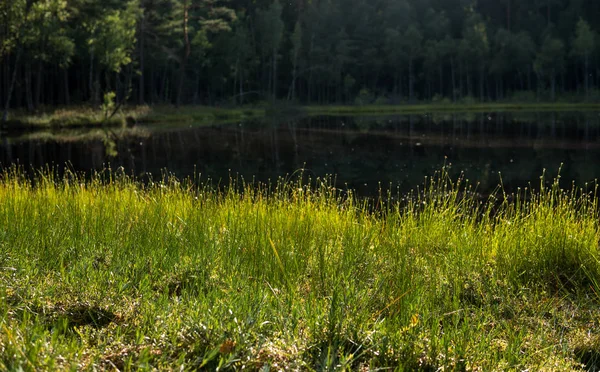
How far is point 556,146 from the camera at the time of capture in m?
22.6

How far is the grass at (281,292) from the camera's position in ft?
11.7

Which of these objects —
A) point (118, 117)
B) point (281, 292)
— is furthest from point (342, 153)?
point (118, 117)

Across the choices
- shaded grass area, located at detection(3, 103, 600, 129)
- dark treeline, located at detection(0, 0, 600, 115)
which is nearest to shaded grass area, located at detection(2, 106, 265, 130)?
shaded grass area, located at detection(3, 103, 600, 129)

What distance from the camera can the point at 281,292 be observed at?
194 inches

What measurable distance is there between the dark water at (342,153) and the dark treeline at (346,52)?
20.4 m

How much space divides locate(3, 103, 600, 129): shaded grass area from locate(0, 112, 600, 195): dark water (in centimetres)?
561

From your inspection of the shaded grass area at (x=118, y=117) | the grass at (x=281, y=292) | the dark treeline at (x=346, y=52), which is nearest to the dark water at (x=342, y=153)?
the shaded grass area at (x=118, y=117)

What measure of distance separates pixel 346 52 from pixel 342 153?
53.0 m

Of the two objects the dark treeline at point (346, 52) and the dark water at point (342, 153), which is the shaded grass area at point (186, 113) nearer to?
the dark treeline at point (346, 52)

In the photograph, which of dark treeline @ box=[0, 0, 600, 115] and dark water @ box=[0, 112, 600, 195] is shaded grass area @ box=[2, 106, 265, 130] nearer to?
dark treeline @ box=[0, 0, 600, 115]

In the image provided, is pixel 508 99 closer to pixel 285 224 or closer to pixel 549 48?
pixel 549 48

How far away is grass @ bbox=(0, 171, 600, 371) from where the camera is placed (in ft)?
11.7

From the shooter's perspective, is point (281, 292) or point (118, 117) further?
point (118, 117)

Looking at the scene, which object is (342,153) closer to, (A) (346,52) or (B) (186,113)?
(B) (186,113)
